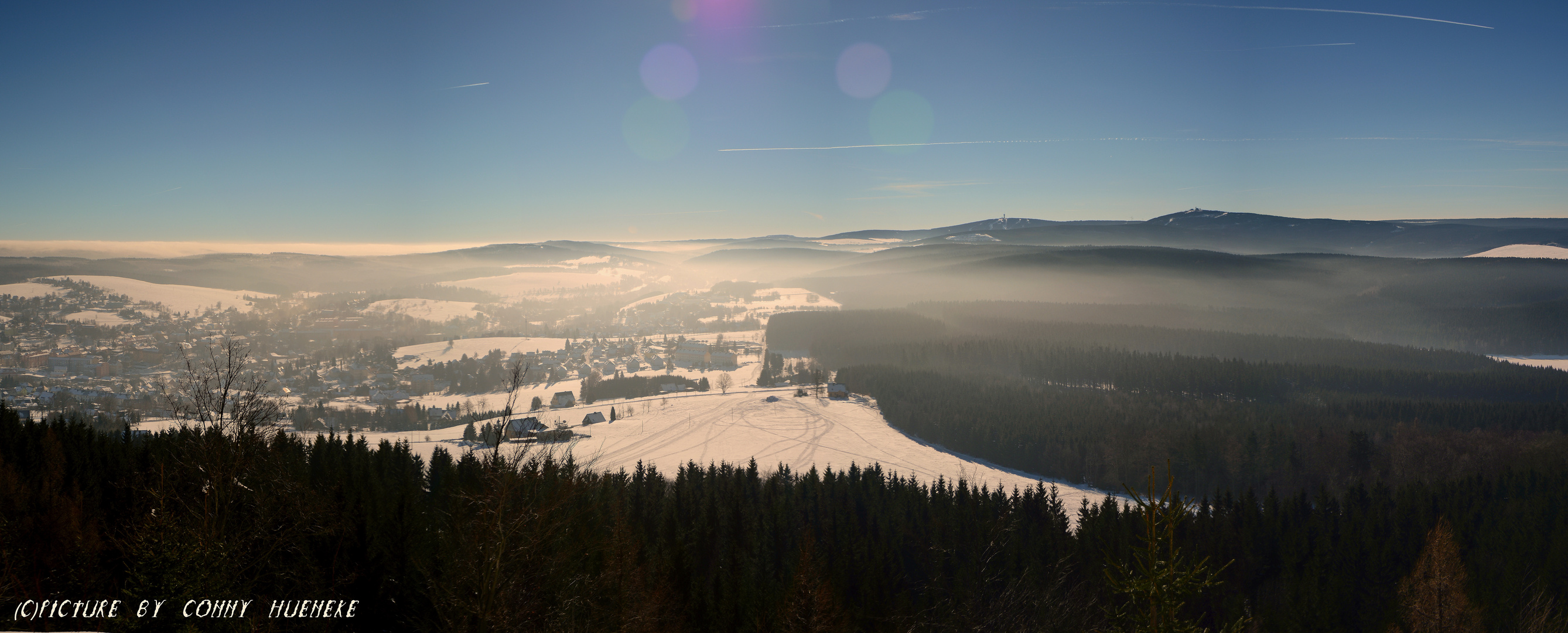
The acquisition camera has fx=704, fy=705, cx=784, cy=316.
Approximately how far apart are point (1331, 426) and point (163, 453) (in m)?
115

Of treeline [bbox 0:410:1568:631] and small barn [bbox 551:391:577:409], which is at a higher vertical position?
treeline [bbox 0:410:1568:631]

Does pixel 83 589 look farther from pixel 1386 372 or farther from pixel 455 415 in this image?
pixel 1386 372

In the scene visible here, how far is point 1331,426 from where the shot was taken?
92.1 meters

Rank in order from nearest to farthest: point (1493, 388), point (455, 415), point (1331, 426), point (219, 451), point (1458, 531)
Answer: point (219, 451) → point (1458, 531) → point (1331, 426) → point (455, 415) → point (1493, 388)

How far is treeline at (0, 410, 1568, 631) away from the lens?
51.8 feet

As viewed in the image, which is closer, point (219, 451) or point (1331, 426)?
point (219, 451)

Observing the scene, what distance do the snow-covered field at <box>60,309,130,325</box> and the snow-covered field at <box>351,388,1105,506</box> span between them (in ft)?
485

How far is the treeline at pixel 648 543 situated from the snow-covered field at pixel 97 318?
17999 centimetres

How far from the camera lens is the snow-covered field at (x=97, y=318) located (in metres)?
188

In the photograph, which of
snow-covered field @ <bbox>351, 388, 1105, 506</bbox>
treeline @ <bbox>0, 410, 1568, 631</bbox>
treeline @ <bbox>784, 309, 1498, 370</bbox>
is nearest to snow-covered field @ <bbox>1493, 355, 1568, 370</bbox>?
treeline @ <bbox>784, 309, 1498, 370</bbox>

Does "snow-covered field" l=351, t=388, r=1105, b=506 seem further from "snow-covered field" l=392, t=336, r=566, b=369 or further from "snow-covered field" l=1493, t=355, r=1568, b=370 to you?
"snow-covered field" l=1493, t=355, r=1568, b=370

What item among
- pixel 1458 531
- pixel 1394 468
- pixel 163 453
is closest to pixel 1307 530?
pixel 1458 531

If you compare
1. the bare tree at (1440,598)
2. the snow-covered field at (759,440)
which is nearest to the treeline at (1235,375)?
the snow-covered field at (759,440)

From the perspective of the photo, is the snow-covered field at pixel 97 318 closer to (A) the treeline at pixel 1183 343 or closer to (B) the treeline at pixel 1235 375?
(A) the treeline at pixel 1183 343
